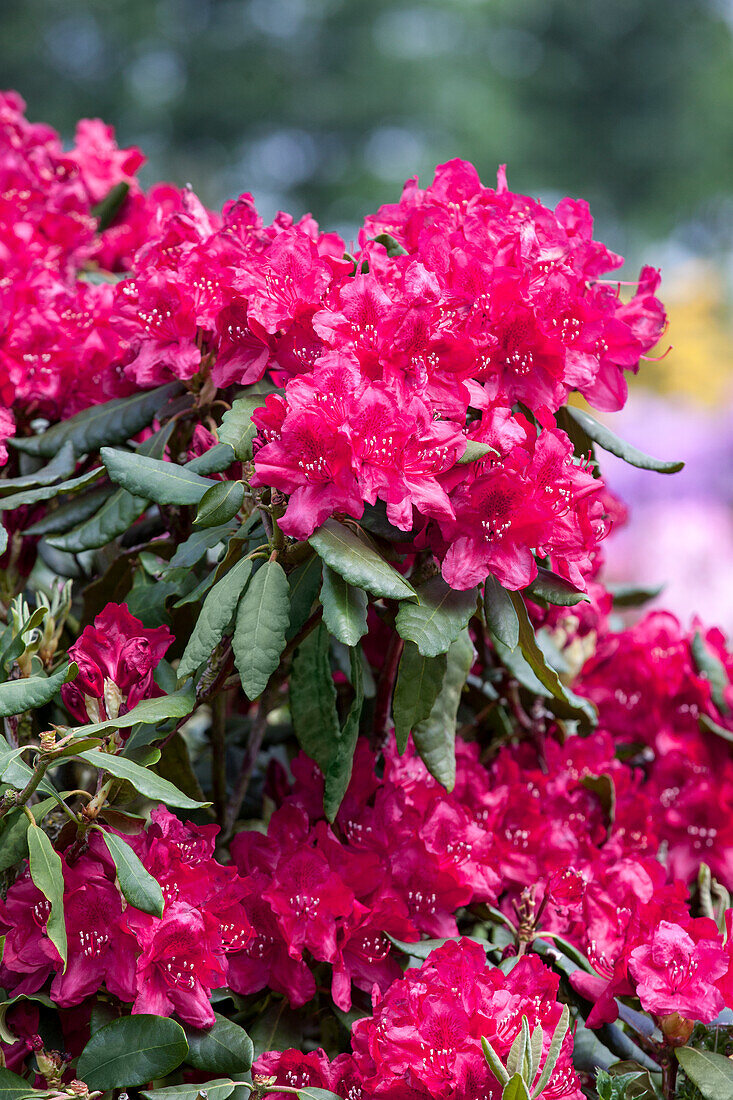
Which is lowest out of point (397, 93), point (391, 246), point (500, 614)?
point (397, 93)

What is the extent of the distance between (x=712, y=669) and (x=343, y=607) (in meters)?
0.63

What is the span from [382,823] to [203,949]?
0.75 feet

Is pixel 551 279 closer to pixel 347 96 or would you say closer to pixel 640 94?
pixel 347 96

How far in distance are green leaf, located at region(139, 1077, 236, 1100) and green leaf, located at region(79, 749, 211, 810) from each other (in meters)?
0.20

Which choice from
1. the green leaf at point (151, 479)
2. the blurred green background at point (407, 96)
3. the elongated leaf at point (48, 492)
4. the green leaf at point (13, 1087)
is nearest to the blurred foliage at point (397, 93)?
the blurred green background at point (407, 96)

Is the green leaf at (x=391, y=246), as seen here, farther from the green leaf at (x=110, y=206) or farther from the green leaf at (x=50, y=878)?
the green leaf at (x=110, y=206)

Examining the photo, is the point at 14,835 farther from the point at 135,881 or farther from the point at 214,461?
the point at 214,461

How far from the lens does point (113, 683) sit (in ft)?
2.80

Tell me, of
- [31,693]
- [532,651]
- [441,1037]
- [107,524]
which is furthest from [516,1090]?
[107,524]

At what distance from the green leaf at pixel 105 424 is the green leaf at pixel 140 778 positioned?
1.10 feet

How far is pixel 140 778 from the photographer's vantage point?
77cm

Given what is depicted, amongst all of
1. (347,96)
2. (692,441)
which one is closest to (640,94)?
(347,96)

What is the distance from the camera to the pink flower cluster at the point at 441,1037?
0.77 m

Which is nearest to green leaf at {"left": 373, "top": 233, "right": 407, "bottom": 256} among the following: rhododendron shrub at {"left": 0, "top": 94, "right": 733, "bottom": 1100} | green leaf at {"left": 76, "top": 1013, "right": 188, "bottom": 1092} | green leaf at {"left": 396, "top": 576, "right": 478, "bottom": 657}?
rhododendron shrub at {"left": 0, "top": 94, "right": 733, "bottom": 1100}
